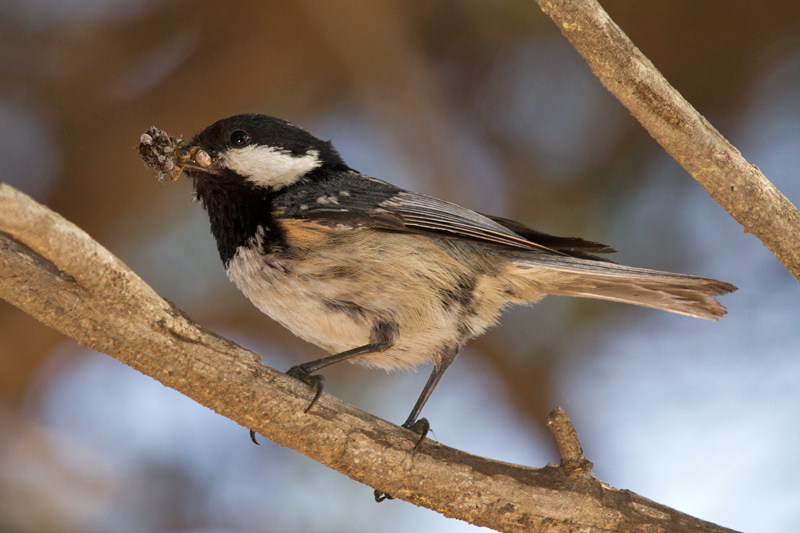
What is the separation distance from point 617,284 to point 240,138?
145 centimetres

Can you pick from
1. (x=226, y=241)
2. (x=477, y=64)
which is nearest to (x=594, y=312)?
(x=477, y=64)

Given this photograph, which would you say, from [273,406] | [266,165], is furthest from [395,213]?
[273,406]

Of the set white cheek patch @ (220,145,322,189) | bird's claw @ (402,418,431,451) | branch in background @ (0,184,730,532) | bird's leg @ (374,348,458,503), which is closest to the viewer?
branch in background @ (0,184,730,532)

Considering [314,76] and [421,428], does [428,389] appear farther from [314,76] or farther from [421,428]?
[314,76]

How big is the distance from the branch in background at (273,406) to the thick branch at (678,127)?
83cm

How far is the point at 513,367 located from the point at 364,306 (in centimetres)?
186

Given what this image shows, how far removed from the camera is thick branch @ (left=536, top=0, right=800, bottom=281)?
1828 millimetres

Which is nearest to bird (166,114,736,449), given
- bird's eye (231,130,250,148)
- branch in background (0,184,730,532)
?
bird's eye (231,130,250,148)

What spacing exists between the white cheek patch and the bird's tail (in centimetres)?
88

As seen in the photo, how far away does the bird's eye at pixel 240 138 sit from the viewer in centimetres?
251

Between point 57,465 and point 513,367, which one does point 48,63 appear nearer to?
point 57,465

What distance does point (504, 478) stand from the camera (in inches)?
79.2

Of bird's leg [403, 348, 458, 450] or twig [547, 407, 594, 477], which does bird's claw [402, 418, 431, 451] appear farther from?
twig [547, 407, 594, 477]

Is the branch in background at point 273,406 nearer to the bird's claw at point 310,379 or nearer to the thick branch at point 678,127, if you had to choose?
the bird's claw at point 310,379
